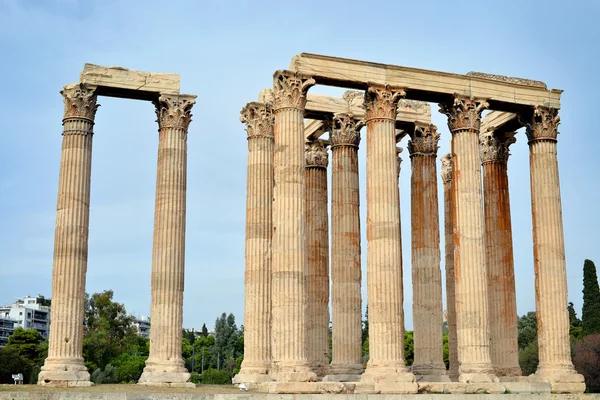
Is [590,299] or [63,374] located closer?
[63,374]

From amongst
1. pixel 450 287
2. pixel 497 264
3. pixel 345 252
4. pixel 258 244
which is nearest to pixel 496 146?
pixel 497 264

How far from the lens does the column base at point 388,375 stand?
136ft

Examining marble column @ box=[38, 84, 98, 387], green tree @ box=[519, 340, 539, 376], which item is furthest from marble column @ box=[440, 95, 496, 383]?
green tree @ box=[519, 340, 539, 376]

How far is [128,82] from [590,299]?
67865mm

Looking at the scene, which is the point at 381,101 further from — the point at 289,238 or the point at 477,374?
the point at 477,374

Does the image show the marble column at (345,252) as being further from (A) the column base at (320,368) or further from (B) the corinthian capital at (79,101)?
(B) the corinthian capital at (79,101)

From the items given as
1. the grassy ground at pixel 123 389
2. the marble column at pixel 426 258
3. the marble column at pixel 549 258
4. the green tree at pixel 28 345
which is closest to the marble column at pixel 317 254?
the marble column at pixel 426 258

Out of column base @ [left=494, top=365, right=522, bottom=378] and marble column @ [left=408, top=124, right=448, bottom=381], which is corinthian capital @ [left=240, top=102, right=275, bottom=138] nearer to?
marble column @ [left=408, top=124, right=448, bottom=381]

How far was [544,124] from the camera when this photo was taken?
50.1 m

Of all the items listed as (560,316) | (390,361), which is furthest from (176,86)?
(560,316)

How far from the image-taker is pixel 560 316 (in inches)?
1877

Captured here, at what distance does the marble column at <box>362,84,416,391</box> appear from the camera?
139 ft

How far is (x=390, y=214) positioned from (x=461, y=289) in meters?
5.96

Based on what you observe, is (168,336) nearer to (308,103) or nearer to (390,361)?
(390,361)
